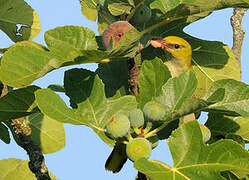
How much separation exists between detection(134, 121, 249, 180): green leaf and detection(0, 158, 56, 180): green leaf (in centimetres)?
149

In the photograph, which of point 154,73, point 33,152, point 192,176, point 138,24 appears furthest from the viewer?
point 33,152

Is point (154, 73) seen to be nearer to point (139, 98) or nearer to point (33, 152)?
point (139, 98)

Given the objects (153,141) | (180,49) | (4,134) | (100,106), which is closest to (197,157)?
(153,141)

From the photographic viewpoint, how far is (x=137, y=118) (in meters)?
1.90

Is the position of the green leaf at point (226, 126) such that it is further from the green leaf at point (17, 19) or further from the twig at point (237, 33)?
the green leaf at point (17, 19)

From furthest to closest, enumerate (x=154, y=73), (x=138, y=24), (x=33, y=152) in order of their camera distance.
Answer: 1. (x=33, y=152)
2. (x=138, y=24)
3. (x=154, y=73)

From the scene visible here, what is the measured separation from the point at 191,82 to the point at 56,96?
0.59 meters

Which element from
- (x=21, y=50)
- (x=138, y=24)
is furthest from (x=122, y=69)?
(x=21, y=50)

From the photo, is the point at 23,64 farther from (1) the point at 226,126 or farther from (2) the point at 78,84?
(1) the point at 226,126

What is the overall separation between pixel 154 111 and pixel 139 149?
17 cm

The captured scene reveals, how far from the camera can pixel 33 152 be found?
8.02 ft

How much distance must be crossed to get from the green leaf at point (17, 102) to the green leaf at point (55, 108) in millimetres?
224

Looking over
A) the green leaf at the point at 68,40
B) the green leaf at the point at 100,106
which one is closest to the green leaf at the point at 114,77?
the green leaf at the point at 100,106

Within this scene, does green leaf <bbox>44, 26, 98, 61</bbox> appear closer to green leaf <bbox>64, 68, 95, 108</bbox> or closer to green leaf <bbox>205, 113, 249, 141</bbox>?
green leaf <bbox>64, 68, 95, 108</bbox>
